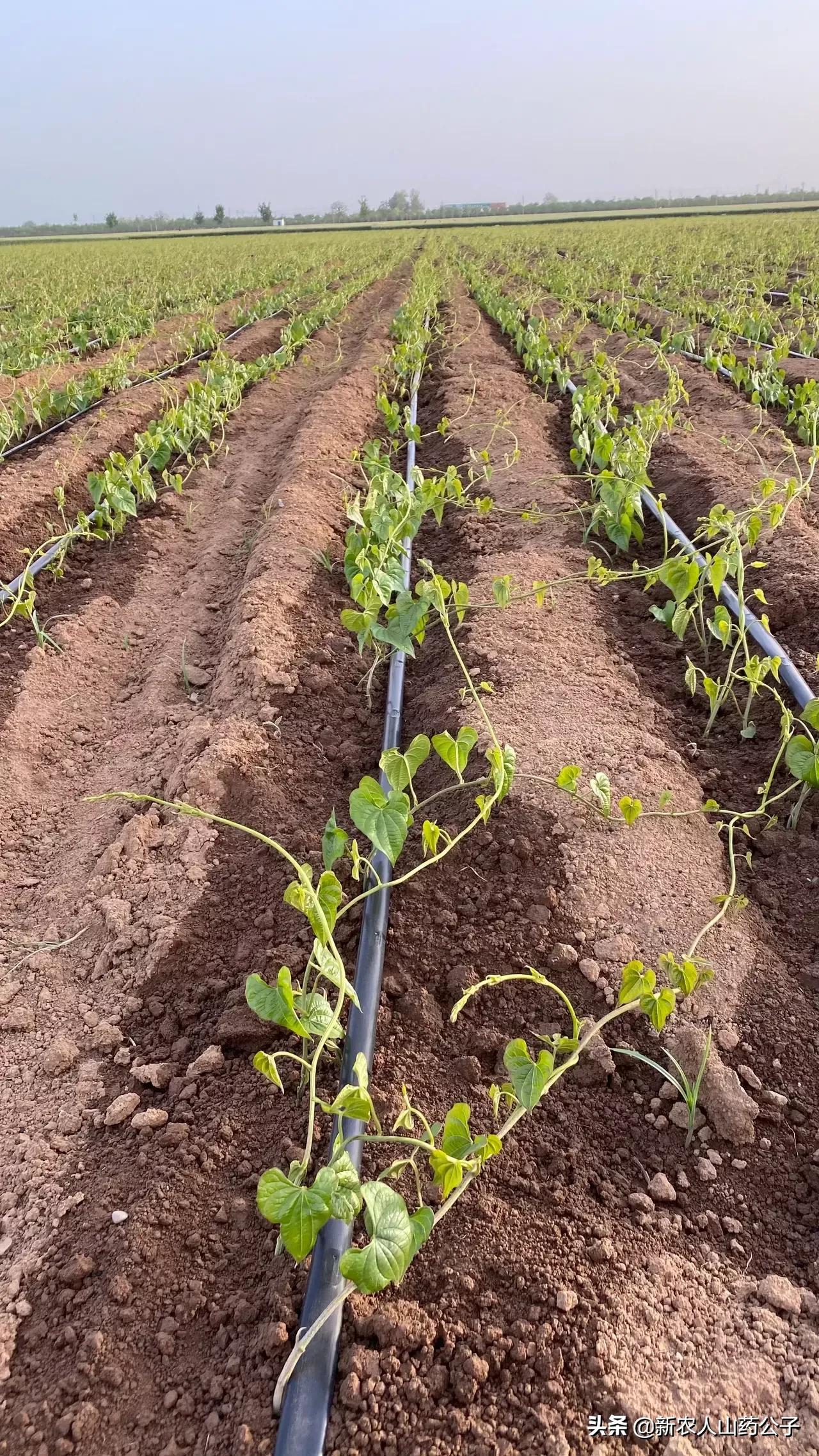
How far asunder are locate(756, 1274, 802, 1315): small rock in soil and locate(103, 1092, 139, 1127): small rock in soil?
1.26 m

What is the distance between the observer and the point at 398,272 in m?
18.2

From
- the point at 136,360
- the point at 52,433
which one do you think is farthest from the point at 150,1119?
the point at 136,360

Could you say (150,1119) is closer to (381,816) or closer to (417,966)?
(417,966)

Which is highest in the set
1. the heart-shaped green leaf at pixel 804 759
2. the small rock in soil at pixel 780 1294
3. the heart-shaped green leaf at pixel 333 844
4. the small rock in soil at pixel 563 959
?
the heart-shaped green leaf at pixel 333 844

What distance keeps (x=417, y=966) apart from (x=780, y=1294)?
0.98 m

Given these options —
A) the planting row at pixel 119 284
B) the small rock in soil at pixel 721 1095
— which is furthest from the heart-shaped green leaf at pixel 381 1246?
the planting row at pixel 119 284

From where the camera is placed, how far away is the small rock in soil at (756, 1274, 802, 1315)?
1368mm

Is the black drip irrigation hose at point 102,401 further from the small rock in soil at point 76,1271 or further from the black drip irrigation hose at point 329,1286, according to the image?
the small rock in soil at point 76,1271

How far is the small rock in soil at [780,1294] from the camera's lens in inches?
53.9

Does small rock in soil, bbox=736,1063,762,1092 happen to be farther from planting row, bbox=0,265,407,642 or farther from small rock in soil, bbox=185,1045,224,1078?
planting row, bbox=0,265,407,642

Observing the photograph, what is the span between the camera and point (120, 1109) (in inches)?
68.9

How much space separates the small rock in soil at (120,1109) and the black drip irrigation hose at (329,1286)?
446 mm

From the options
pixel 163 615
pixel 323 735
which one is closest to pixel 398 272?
pixel 163 615

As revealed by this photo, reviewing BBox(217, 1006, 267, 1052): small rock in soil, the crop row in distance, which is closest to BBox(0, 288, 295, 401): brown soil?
the crop row in distance
